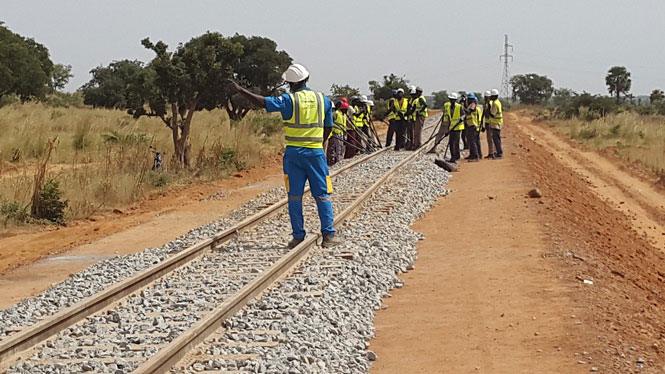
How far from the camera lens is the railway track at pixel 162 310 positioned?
6.73 metres

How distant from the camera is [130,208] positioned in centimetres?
1748

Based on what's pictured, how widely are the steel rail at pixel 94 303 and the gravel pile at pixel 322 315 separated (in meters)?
1.31

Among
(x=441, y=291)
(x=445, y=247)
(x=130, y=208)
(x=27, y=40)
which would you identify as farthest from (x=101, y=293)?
(x=27, y=40)

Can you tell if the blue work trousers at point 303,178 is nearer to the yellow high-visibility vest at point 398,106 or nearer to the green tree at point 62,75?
the yellow high-visibility vest at point 398,106

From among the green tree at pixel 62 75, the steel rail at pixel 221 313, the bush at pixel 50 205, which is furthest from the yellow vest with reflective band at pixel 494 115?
the green tree at pixel 62 75

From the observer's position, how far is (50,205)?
15.5 m

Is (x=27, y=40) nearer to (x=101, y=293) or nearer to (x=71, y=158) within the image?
(x=71, y=158)

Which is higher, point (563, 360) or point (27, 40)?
point (27, 40)

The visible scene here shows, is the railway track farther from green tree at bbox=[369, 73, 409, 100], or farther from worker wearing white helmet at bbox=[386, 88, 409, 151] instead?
green tree at bbox=[369, 73, 409, 100]

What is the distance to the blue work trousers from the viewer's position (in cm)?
1059

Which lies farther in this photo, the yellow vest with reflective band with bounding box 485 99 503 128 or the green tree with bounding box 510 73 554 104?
the green tree with bounding box 510 73 554 104

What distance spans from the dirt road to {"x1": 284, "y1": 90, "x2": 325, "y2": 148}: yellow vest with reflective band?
6.16 ft

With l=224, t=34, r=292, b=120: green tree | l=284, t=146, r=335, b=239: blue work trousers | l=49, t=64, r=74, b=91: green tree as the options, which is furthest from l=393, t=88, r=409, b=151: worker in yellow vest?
l=49, t=64, r=74, b=91: green tree

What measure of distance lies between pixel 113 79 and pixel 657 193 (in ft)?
174
